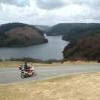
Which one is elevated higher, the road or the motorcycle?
the motorcycle

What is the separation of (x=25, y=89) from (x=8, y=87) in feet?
5.04

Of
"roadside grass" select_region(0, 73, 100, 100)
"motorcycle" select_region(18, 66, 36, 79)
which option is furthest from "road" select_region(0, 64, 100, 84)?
"roadside grass" select_region(0, 73, 100, 100)

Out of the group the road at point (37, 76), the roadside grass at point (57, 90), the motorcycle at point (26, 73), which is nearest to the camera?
the roadside grass at point (57, 90)

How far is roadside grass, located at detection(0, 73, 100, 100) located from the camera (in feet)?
62.3

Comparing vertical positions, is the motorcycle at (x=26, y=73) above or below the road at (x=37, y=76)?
above

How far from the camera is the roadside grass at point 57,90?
62.3 ft

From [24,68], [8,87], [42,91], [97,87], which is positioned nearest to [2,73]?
[24,68]

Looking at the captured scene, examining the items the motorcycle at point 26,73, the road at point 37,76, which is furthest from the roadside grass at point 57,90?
the motorcycle at point 26,73

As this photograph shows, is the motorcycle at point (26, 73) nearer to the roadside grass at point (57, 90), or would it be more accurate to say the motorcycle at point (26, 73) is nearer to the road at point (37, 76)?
the road at point (37, 76)

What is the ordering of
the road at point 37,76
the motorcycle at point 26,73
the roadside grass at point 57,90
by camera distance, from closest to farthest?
1. the roadside grass at point 57,90
2. the road at point 37,76
3. the motorcycle at point 26,73

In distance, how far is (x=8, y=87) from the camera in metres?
21.9

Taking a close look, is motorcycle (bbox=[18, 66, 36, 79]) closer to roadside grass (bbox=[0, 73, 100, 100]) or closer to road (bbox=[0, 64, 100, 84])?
road (bbox=[0, 64, 100, 84])

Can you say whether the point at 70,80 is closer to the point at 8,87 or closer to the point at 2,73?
the point at 8,87

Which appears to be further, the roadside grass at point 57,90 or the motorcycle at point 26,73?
the motorcycle at point 26,73
